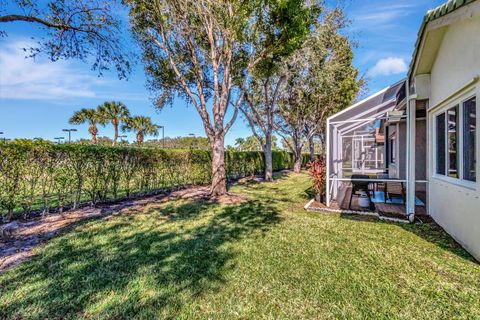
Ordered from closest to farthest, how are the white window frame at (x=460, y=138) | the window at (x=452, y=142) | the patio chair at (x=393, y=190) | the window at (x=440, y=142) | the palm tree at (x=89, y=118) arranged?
the white window frame at (x=460, y=138) → the window at (x=452, y=142) → the window at (x=440, y=142) → the patio chair at (x=393, y=190) → the palm tree at (x=89, y=118)

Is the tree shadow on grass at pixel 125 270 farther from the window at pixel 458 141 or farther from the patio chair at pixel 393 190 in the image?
the patio chair at pixel 393 190

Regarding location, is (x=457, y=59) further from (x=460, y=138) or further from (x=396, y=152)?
(x=396, y=152)

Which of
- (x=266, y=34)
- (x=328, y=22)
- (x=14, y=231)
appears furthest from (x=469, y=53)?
(x=328, y=22)

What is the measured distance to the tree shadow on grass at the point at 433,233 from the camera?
4.16m

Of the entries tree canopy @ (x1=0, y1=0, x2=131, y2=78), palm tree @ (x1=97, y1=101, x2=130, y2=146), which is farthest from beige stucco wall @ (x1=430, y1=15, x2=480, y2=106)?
palm tree @ (x1=97, y1=101, x2=130, y2=146)

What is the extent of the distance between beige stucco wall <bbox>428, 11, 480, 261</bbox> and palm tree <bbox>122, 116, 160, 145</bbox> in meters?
36.3

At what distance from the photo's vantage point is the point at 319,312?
262 centimetres

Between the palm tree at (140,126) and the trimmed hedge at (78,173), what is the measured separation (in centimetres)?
2864

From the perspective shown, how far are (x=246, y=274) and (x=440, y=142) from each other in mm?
5552

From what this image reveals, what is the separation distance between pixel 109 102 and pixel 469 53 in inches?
1493

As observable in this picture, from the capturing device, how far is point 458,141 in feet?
14.9

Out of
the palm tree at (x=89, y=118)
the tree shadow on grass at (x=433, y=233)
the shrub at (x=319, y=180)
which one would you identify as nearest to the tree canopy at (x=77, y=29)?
the shrub at (x=319, y=180)

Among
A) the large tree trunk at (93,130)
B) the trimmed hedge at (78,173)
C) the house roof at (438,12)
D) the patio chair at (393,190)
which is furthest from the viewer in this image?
the large tree trunk at (93,130)

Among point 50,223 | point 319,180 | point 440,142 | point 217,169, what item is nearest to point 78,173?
point 50,223
